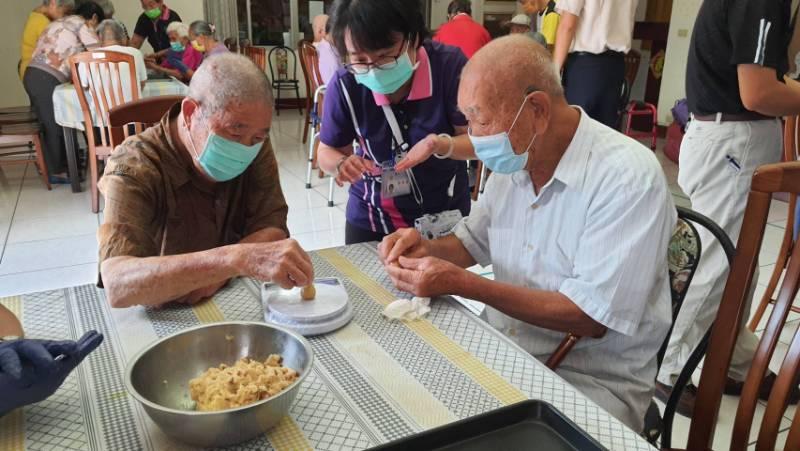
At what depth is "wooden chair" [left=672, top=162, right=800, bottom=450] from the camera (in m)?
1.07

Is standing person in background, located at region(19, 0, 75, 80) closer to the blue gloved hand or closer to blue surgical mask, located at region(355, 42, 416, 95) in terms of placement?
blue surgical mask, located at region(355, 42, 416, 95)

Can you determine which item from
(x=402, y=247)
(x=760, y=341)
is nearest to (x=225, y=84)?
(x=402, y=247)

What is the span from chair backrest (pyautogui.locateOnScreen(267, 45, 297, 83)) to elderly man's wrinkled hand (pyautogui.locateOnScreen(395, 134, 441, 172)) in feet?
25.1

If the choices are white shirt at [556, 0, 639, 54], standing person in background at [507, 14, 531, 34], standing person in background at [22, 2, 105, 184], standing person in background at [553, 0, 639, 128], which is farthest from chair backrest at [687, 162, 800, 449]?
standing person in background at [507, 14, 531, 34]

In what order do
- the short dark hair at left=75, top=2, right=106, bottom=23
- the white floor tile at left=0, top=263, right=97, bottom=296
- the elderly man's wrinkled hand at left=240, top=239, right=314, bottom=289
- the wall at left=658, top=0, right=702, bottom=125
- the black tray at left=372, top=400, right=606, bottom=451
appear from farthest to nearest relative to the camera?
the wall at left=658, top=0, right=702, bottom=125 < the short dark hair at left=75, top=2, right=106, bottom=23 < the white floor tile at left=0, top=263, right=97, bottom=296 < the elderly man's wrinkled hand at left=240, top=239, right=314, bottom=289 < the black tray at left=372, top=400, right=606, bottom=451

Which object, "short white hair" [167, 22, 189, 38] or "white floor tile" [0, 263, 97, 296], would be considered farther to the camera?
"short white hair" [167, 22, 189, 38]

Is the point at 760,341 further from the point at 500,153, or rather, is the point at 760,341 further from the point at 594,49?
the point at 594,49

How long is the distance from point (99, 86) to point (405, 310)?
368cm

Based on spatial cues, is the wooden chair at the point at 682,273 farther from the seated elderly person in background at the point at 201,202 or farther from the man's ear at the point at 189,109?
the man's ear at the point at 189,109

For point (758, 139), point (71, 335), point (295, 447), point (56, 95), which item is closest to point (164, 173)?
point (71, 335)

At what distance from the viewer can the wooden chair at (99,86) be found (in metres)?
4.02

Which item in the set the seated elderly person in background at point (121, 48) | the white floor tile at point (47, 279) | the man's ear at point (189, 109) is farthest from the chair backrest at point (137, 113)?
the seated elderly person in background at point (121, 48)

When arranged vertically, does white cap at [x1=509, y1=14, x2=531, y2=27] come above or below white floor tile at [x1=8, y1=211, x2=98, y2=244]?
above

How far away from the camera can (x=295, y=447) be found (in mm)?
870
